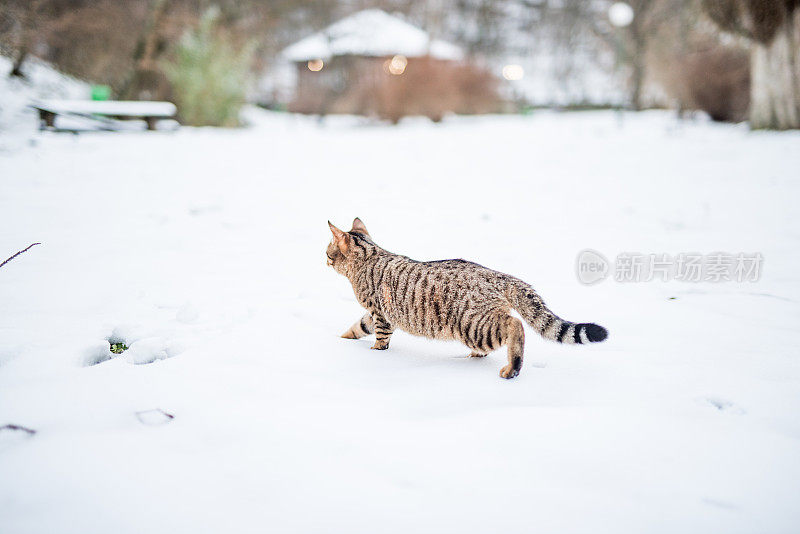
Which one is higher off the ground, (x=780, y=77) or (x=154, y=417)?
(x=780, y=77)

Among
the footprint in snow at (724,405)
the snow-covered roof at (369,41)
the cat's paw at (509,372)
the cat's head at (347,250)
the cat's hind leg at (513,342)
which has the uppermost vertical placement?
the snow-covered roof at (369,41)

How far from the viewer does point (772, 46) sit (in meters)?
11.7

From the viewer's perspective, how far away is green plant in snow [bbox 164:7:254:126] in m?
14.0

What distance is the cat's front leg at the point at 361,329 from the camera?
301cm

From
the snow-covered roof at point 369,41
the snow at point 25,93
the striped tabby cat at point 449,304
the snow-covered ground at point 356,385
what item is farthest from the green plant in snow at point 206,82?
the striped tabby cat at point 449,304

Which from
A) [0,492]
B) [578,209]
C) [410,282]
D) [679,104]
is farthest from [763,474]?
[679,104]

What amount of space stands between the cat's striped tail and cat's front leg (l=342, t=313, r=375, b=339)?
0.82 m

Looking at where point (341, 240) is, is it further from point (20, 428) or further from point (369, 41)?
point (369, 41)

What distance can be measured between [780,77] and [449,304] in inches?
505

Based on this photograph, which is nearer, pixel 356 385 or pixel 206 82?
pixel 356 385

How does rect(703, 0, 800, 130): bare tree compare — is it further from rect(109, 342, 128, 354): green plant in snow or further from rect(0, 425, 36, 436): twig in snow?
rect(0, 425, 36, 436): twig in snow

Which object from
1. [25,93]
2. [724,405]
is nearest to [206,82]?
[25,93]

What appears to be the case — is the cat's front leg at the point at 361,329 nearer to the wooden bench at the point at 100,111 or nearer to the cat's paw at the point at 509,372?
the cat's paw at the point at 509,372

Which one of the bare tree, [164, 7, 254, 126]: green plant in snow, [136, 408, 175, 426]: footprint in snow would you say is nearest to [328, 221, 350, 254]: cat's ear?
[136, 408, 175, 426]: footprint in snow
